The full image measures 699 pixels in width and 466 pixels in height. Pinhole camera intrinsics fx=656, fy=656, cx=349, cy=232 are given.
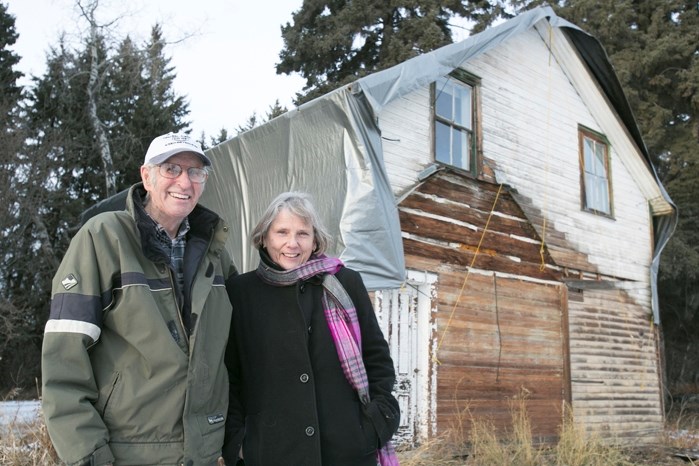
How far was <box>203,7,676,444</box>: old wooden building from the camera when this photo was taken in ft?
21.7

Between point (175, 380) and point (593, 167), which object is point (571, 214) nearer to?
point (593, 167)

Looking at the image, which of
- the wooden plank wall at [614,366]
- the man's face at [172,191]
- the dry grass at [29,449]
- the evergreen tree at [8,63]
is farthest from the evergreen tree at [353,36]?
the man's face at [172,191]

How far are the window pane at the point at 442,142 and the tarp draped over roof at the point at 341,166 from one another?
0.79 metres

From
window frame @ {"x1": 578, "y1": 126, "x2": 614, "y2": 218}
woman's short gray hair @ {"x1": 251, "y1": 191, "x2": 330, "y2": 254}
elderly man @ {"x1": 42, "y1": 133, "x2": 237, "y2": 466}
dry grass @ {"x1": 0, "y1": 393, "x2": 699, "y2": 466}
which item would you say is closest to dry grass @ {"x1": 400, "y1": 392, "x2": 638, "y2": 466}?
dry grass @ {"x1": 0, "y1": 393, "x2": 699, "y2": 466}

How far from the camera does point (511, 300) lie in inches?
336

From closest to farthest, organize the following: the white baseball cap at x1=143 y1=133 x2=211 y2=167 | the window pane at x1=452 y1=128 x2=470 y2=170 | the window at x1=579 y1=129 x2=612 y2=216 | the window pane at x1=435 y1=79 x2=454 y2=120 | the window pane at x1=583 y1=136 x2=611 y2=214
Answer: the white baseball cap at x1=143 y1=133 x2=211 y2=167 < the window pane at x1=435 y1=79 x2=454 y2=120 < the window pane at x1=452 y1=128 x2=470 y2=170 < the window at x1=579 y1=129 x2=612 y2=216 < the window pane at x1=583 y1=136 x2=611 y2=214

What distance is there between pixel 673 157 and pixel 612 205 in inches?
300

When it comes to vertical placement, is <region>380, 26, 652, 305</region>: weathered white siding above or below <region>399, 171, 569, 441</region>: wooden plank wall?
above

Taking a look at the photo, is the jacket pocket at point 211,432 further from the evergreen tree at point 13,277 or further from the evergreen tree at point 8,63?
the evergreen tree at point 8,63

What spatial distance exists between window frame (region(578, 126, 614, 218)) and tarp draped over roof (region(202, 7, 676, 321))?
8.74ft

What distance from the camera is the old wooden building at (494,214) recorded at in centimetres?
663

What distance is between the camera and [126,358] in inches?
85.3

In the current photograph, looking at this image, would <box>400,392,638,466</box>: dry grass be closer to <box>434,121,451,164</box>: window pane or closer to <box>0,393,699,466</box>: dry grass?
<box>0,393,699,466</box>: dry grass

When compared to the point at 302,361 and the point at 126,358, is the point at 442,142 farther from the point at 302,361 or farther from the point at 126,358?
the point at 126,358
